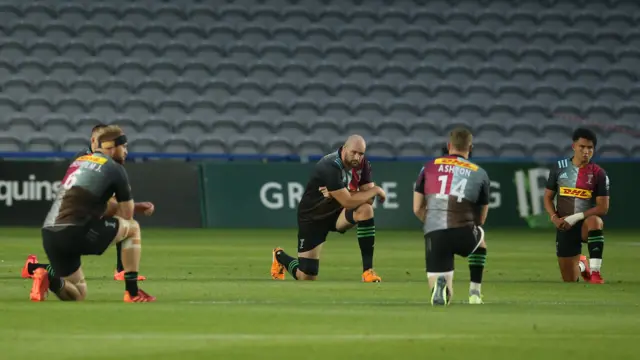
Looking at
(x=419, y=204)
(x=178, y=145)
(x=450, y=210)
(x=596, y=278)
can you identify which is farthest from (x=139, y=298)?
(x=178, y=145)

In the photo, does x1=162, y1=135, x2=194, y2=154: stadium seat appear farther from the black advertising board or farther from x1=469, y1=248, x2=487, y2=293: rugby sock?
x1=469, y1=248, x2=487, y2=293: rugby sock

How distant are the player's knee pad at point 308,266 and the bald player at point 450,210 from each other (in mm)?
4541

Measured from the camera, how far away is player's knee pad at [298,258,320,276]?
1745 centimetres

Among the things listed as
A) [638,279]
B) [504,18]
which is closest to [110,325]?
[638,279]

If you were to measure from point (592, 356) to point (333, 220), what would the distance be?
9042mm

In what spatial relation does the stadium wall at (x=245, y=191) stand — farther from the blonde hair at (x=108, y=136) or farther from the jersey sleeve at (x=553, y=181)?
the blonde hair at (x=108, y=136)

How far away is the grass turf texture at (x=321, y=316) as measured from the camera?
9438 mm

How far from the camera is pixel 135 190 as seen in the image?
29.3 m

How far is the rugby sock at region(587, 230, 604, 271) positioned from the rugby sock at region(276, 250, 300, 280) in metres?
3.64

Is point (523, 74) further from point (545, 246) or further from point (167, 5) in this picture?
point (545, 246)

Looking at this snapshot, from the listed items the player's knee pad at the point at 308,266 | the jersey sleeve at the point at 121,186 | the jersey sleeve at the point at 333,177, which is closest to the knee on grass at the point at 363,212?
the jersey sleeve at the point at 333,177

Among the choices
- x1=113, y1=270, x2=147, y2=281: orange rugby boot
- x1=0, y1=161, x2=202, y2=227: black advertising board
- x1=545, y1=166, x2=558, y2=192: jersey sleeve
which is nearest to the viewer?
x1=113, y1=270, x2=147, y2=281: orange rugby boot

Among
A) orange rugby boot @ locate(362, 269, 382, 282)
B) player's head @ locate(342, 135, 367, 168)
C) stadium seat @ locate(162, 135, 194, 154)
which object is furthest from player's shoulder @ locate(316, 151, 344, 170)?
stadium seat @ locate(162, 135, 194, 154)

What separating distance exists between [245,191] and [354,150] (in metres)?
13.6
